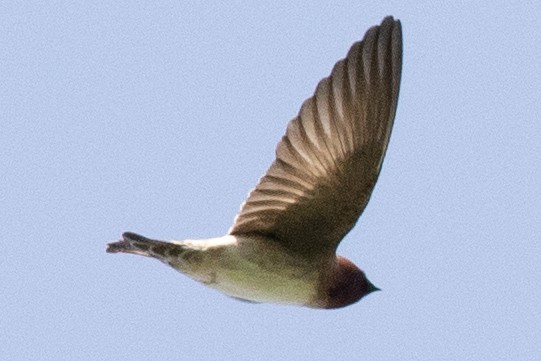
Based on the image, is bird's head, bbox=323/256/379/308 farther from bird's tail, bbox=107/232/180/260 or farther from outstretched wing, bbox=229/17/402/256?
bird's tail, bbox=107/232/180/260

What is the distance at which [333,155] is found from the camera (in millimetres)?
7891

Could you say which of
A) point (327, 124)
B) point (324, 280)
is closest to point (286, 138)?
point (327, 124)

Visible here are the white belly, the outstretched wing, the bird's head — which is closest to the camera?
the outstretched wing

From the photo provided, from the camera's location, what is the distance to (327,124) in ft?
25.6

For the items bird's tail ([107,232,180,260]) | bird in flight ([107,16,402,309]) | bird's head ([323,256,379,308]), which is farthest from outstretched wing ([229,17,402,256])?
bird's tail ([107,232,180,260])

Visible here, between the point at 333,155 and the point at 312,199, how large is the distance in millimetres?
249

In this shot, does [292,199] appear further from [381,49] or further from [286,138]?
[381,49]

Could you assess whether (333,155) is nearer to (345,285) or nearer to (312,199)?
(312,199)

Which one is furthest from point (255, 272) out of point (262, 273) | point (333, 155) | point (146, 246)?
point (333, 155)

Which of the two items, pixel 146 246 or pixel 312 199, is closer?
pixel 146 246

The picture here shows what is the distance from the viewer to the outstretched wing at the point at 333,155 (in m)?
7.72

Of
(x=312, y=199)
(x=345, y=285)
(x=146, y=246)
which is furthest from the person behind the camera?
(x=345, y=285)

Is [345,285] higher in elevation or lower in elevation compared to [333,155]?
lower

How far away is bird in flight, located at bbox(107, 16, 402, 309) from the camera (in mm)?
7738
